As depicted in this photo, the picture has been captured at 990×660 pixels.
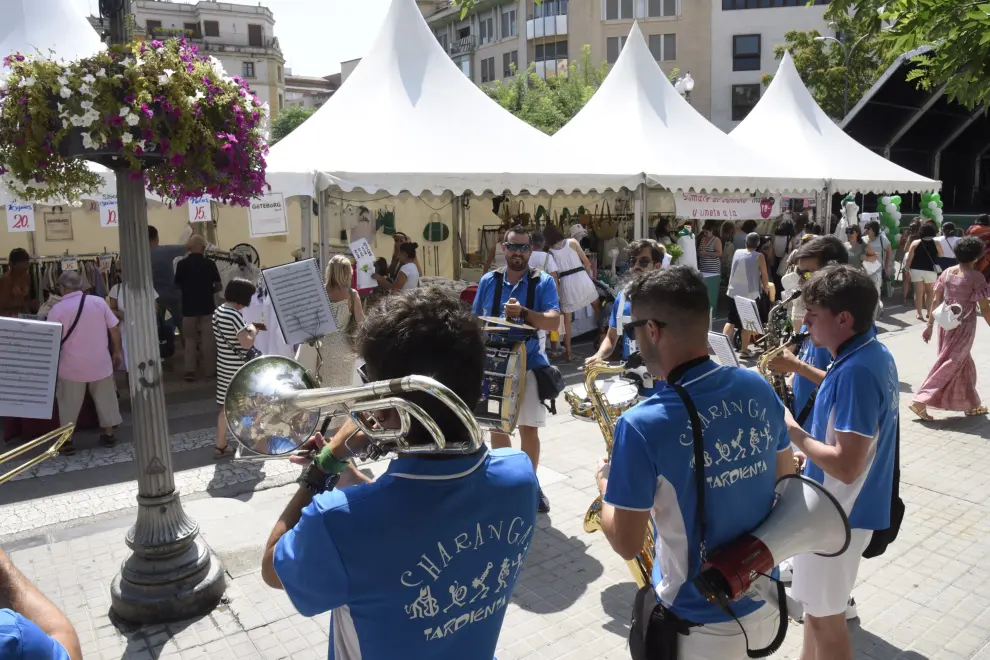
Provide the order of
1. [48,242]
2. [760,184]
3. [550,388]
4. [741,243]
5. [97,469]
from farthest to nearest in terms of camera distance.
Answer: [741,243]
[760,184]
[48,242]
[97,469]
[550,388]

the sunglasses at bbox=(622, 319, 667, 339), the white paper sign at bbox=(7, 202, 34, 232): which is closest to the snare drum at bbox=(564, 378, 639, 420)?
the sunglasses at bbox=(622, 319, 667, 339)

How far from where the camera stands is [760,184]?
480 inches

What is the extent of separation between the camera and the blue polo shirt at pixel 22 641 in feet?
4.25

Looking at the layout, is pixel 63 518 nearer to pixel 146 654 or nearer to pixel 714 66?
pixel 146 654

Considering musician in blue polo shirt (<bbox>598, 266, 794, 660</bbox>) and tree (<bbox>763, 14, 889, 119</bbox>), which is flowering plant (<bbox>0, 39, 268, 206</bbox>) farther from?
tree (<bbox>763, 14, 889, 119</bbox>)

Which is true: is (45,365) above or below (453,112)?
below

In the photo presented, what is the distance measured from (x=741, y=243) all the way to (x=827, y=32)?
35433 millimetres

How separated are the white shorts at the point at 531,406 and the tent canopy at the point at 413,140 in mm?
4358

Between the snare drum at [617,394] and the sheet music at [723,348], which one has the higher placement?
the sheet music at [723,348]

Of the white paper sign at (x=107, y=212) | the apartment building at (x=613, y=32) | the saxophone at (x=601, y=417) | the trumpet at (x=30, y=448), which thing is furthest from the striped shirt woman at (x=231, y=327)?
the apartment building at (x=613, y=32)

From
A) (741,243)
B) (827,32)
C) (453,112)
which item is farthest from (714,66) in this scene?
(453,112)

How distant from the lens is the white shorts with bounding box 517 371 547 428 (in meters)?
5.04

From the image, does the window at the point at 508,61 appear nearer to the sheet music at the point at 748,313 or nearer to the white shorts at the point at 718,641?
the sheet music at the point at 748,313

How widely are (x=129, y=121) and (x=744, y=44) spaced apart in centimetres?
4814
